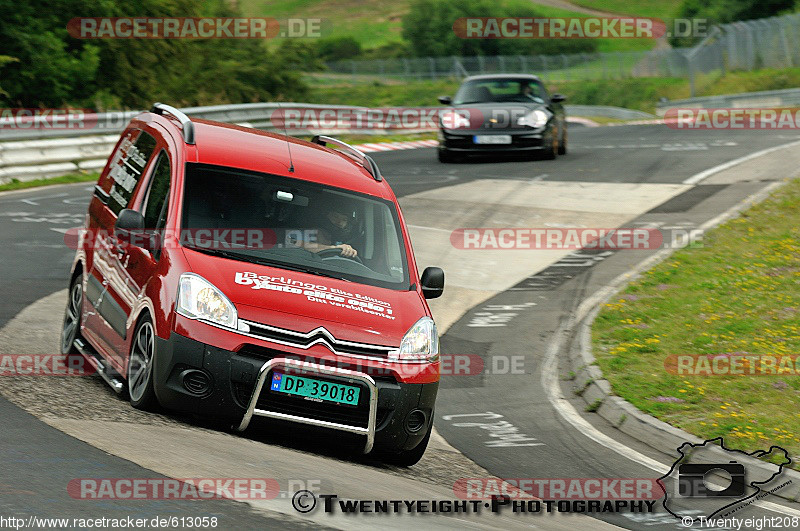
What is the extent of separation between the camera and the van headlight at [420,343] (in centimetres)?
702

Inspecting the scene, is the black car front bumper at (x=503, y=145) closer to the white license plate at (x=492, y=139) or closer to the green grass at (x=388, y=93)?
the white license plate at (x=492, y=139)

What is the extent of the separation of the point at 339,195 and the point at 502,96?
1625 cm

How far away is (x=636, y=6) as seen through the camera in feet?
436

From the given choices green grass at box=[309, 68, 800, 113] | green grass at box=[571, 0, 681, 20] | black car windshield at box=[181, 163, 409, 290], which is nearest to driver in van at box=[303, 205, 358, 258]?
black car windshield at box=[181, 163, 409, 290]

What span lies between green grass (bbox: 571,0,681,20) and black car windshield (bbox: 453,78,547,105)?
10887cm

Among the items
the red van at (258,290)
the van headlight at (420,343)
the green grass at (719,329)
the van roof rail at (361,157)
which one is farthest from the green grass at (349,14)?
the van headlight at (420,343)

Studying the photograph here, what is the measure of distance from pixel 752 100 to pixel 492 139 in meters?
23.3

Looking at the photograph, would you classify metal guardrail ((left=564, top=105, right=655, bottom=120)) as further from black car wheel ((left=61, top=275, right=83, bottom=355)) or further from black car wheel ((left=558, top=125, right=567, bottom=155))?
black car wheel ((left=61, top=275, right=83, bottom=355))

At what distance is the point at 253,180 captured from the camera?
776 cm

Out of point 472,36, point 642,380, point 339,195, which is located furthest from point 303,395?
point 472,36

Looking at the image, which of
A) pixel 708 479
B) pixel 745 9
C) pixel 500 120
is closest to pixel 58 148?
pixel 500 120

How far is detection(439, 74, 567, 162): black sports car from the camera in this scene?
22.9 meters

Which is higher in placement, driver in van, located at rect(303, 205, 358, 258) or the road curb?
driver in van, located at rect(303, 205, 358, 258)

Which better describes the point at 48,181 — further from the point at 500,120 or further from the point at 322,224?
the point at 322,224
